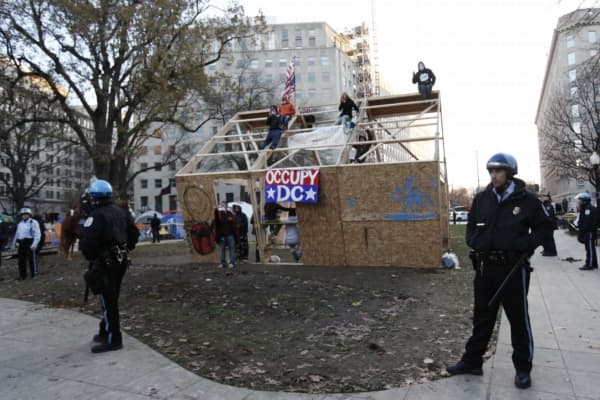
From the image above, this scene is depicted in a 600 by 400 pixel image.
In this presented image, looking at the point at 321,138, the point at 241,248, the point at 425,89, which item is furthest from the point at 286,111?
the point at 241,248

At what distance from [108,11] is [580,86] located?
25657 mm

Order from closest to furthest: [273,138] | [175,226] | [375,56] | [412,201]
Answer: [412,201]
[273,138]
[175,226]
[375,56]

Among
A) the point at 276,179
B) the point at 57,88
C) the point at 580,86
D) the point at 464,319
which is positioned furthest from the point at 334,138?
the point at 580,86


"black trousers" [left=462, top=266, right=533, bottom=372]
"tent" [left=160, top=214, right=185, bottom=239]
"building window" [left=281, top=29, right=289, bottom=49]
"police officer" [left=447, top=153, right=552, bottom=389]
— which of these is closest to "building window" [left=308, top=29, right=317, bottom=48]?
"building window" [left=281, top=29, right=289, bottom=49]

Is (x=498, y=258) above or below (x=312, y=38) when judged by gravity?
below

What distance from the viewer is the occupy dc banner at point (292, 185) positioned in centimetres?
1160

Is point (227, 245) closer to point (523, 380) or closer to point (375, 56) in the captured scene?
point (523, 380)

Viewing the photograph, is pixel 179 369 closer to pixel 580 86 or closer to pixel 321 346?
pixel 321 346

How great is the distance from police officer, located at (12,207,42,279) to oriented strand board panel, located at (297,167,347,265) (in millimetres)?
7479

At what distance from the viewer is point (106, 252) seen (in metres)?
5.23

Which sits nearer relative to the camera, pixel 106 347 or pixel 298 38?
pixel 106 347

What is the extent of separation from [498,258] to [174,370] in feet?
11.4

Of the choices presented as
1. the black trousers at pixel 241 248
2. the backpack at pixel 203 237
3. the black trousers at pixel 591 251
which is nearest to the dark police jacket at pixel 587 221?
the black trousers at pixel 591 251

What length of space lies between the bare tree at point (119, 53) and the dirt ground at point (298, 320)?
963 centimetres
